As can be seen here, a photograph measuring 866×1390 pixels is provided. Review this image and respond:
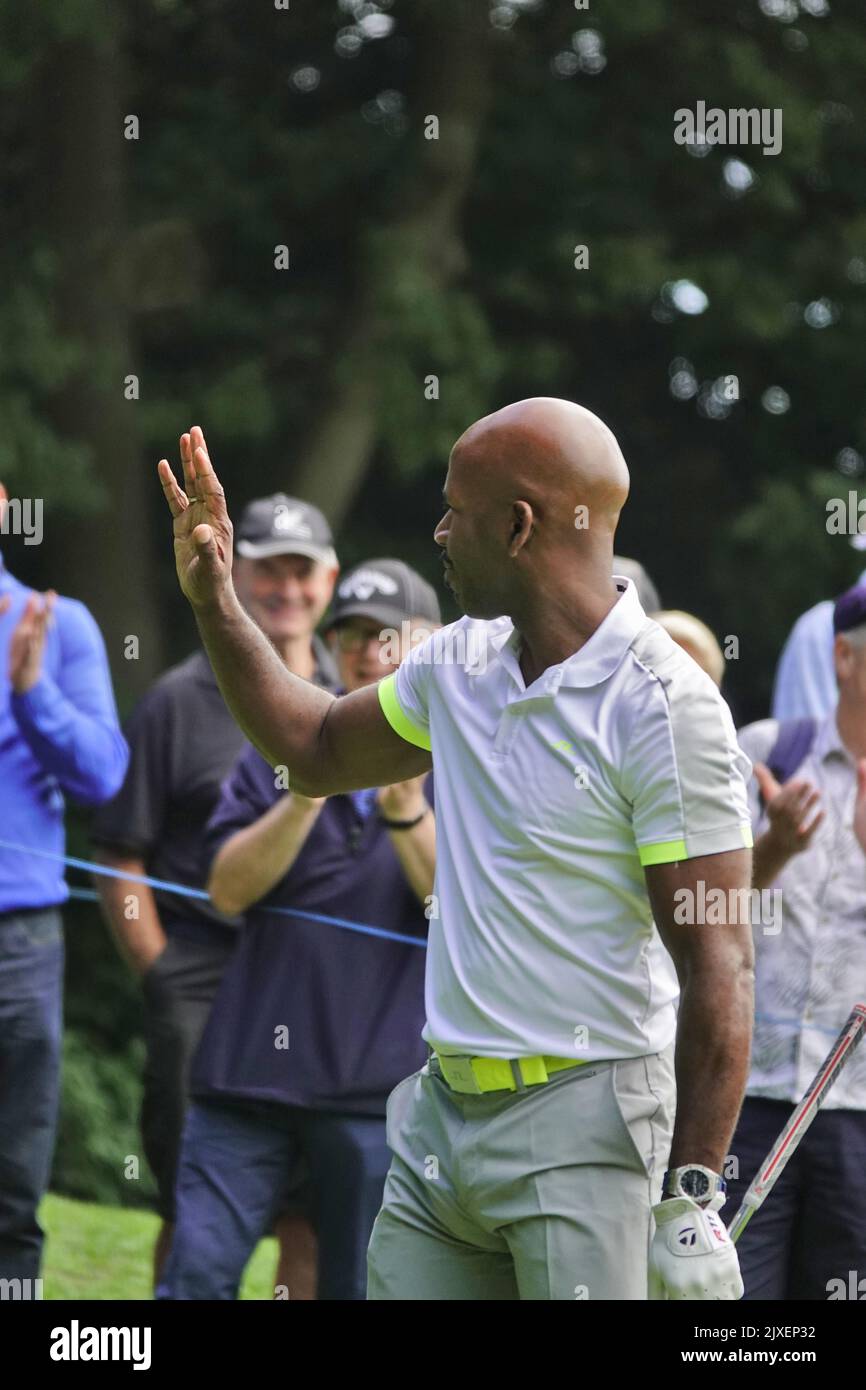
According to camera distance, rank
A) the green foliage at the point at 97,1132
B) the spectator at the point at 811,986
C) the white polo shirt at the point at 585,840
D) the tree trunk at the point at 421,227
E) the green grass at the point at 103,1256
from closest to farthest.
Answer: the white polo shirt at the point at 585,840, the spectator at the point at 811,986, the green grass at the point at 103,1256, the green foliage at the point at 97,1132, the tree trunk at the point at 421,227

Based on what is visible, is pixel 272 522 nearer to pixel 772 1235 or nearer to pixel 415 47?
pixel 772 1235

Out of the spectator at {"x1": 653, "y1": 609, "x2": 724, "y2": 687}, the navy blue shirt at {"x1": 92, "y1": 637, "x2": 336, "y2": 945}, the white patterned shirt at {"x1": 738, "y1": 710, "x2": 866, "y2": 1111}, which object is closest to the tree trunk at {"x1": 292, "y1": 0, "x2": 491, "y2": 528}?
the navy blue shirt at {"x1": 92, "y1": 637, "x2": 336, "y2": 945}

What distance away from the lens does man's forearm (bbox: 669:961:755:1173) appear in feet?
8.96

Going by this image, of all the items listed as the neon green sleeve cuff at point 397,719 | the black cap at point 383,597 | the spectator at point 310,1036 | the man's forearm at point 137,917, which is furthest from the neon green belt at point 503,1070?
the man's forearm at point 137,917

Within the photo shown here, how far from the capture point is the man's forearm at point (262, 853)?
4492mm

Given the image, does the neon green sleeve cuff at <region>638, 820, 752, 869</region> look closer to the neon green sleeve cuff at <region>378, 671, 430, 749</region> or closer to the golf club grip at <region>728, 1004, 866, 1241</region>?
the neon green sleeve cuff at <region>378, 671, 430, 749</region>

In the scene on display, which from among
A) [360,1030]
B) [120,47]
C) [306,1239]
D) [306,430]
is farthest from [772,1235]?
[120,47]

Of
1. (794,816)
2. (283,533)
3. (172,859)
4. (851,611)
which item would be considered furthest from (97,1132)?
(794,816)

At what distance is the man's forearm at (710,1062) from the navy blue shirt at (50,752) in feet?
9.01

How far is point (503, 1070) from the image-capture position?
2.88 meters

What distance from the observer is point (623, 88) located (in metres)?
12.4

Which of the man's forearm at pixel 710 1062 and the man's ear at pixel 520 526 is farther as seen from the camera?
the man's ear at pixel 520 526
